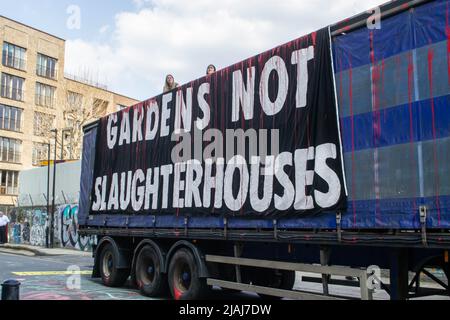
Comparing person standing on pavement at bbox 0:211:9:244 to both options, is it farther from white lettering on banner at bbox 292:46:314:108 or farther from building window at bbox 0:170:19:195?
building window at bbox 0:170:19:195

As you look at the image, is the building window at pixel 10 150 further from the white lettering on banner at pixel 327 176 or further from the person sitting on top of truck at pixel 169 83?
the white lettering on banner at pixel 327 176

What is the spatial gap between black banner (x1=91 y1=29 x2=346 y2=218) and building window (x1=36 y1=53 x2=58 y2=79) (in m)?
48.4

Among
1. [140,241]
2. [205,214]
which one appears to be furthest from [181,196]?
[140,241]

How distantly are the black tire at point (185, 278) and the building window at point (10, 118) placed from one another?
4783cm

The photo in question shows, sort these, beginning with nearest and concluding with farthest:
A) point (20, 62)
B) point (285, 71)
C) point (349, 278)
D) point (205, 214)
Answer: point (349, 278) → point (285, 71) → point (205, 214) → point (20, 62)

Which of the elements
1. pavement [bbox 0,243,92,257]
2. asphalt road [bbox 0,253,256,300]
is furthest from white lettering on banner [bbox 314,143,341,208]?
pavement [bbox 0,243,92,257]

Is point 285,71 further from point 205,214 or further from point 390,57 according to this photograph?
point 205,214

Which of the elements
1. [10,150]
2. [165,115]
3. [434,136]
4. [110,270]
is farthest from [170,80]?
[10,150]

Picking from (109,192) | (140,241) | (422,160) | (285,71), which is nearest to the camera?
(422,160)

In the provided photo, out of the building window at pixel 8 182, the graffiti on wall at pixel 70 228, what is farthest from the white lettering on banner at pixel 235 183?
the building window at pixel 8 182

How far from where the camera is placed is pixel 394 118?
5953 millimetres

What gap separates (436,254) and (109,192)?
7.89m

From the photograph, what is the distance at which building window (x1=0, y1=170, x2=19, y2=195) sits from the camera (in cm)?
5222

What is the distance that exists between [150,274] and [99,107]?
5198cm
